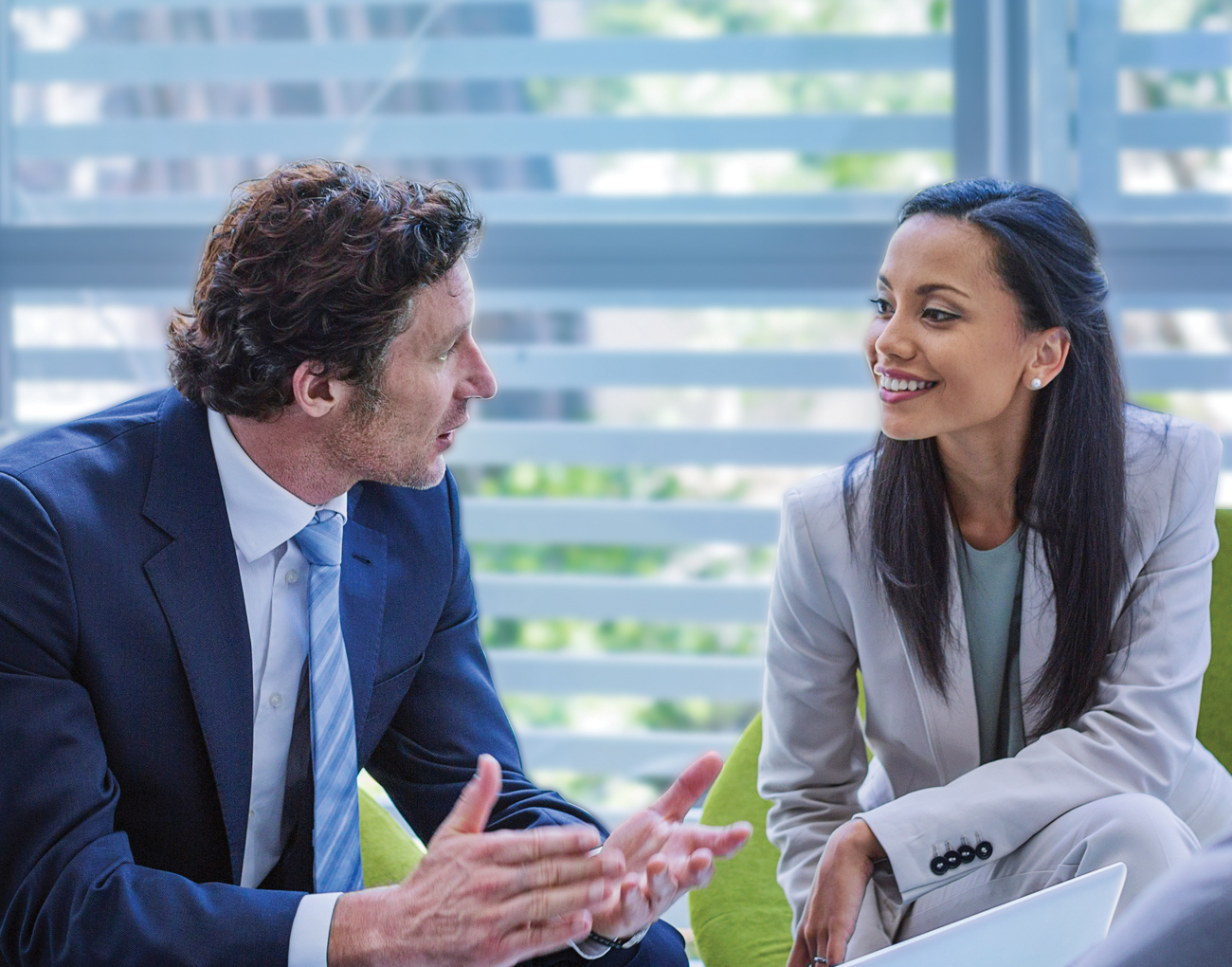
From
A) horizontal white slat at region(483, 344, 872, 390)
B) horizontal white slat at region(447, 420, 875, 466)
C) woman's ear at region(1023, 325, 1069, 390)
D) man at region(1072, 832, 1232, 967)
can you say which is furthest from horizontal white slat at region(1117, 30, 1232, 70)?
man at region(1072, 832, 1232, 967)

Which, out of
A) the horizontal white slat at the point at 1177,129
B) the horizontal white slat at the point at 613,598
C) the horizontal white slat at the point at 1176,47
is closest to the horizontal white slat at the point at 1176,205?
the horizontal white slat at the point at 1177,129

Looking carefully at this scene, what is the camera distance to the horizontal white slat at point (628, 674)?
10.4 ft

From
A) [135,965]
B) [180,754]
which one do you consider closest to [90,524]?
[180,754]

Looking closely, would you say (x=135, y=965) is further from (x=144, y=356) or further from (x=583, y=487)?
(x=144, y=356)

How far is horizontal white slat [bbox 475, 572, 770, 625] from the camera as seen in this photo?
3145mm

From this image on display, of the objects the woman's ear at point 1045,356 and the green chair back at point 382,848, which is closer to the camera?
the woman's ear at point 1045,356

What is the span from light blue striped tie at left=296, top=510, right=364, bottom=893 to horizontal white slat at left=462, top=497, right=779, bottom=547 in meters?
1.65

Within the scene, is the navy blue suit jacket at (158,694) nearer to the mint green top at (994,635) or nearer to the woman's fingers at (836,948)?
the woman's fingers at (836,948)

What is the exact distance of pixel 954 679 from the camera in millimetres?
1714

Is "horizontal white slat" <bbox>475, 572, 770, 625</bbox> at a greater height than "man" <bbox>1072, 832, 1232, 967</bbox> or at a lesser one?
lesser

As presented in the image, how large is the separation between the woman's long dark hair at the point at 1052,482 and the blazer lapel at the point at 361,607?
66 cm

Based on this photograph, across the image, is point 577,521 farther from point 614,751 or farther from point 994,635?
point 994,635

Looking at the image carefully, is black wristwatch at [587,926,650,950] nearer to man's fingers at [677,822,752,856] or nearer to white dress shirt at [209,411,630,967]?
man's fingers at [677,822,752,856]

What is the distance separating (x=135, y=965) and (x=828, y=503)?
1.05m
